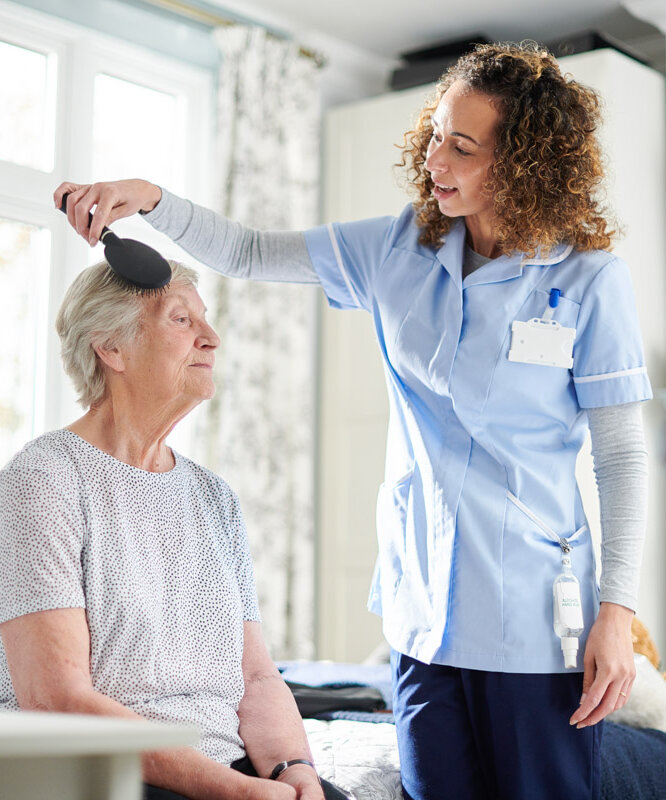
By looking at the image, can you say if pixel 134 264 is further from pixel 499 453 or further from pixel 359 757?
pixel 359 757

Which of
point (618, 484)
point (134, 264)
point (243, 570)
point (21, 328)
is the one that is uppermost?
point (21, 328)

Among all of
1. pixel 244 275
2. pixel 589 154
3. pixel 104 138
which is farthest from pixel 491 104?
pixel 104 138

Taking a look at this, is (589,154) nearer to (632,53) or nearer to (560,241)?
(560,241)

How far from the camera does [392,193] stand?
165 inches

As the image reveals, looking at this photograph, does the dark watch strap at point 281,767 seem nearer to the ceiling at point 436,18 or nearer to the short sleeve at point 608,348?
the short sleeve at point 608,348

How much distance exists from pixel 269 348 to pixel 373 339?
437 millimetres

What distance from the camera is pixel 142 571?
153 cm

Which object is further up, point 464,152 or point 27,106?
point 27,106

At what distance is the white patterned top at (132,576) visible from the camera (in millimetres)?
1420

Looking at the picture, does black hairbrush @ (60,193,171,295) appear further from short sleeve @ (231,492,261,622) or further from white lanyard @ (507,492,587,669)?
white lanyard @ (507,492,587,669)

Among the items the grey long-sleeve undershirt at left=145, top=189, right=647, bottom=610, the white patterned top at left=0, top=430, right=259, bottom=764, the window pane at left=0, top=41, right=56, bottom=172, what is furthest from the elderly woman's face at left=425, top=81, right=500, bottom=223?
the window pane at left=0, top=41, right=56, bottom=172

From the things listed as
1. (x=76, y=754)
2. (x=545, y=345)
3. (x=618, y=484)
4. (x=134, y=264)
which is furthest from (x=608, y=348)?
(x=76, y=754)

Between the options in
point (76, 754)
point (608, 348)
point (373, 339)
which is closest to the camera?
point (76, 754)

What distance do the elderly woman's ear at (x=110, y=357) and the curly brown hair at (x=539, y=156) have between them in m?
0.64
